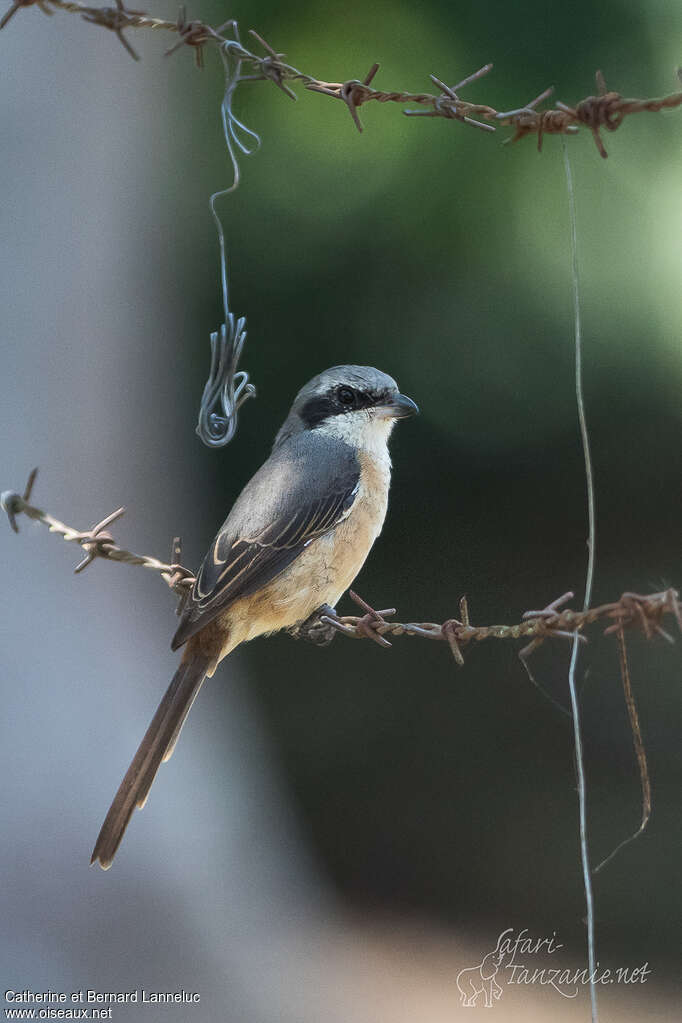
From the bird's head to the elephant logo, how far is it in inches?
152

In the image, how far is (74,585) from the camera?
5.61 metres

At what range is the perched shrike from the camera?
10.1 feet

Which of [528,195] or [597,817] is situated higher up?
[528,195]

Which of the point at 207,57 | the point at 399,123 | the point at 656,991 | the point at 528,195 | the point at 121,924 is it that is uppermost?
the point at 207,57

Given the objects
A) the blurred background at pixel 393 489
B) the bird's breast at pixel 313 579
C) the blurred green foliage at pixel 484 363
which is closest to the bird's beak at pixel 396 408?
the bird's breast at pixel 313 579

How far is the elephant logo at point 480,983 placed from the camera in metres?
6.35

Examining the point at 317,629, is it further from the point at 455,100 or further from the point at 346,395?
the point at 455,100

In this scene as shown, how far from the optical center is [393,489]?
6.59m

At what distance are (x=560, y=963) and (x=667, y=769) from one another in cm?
122

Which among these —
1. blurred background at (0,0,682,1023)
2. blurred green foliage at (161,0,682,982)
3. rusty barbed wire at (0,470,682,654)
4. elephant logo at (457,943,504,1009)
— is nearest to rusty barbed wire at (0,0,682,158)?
rusty barbed wire at (0,470,682,654)

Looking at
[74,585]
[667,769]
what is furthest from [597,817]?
[74,585]

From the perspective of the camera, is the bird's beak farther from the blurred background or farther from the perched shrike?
the blurred background

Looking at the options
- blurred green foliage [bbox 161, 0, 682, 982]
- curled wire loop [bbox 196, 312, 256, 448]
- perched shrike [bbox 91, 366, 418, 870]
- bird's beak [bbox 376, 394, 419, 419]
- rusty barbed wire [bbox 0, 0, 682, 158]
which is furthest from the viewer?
blurred green foliage [bbox 161, 0, 682, 982]

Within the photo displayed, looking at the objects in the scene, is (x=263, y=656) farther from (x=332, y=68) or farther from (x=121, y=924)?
(x=332, y=68)
